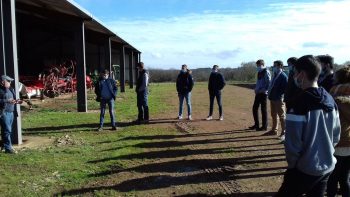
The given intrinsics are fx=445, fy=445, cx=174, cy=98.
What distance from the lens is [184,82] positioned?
46.8ft

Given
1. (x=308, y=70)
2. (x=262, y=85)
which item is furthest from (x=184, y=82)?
(x=308, y=70)

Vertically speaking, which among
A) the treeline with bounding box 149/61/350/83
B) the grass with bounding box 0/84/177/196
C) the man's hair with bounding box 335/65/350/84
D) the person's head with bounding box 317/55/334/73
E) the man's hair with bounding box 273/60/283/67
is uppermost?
the treeline with bounding box 149/61/350/83

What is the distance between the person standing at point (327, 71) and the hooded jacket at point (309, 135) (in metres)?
3.13

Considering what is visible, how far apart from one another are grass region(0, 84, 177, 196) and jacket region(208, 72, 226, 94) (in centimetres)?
252

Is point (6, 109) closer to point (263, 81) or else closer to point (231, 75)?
point (263, 81)

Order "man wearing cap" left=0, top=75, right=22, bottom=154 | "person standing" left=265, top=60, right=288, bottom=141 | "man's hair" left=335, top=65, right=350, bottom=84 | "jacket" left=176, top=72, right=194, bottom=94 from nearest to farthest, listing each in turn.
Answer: "man's hair" left=335, top=65, right=350, bottom=84, "man wearing cap" left=0, top=75, right=22, bottom=154, "person standing" left=265, top=60, right=288, bottom=141, "jacket" left=176, top=72, right=194, bottom=94

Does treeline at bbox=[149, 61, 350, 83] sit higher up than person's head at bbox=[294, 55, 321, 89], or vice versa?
treeline at bbox=[149, 61, 350, 83]

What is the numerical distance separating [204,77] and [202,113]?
63527mm

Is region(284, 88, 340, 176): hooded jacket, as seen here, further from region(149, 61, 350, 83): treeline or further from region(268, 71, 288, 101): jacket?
region(149, 61, 350, 83): treeline

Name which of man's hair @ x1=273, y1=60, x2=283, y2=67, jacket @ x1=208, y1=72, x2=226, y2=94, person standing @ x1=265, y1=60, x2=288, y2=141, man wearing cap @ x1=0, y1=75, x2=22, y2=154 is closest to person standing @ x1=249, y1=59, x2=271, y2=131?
person standing @ x1=265, y1=60, x2=288, y2=141

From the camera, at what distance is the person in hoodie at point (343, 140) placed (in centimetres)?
502

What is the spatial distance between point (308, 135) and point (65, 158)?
575 centimetres

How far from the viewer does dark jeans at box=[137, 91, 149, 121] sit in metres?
13.3

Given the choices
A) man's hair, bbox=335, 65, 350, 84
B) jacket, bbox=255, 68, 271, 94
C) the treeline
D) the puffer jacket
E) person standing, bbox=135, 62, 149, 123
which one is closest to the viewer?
the puffer jacket
